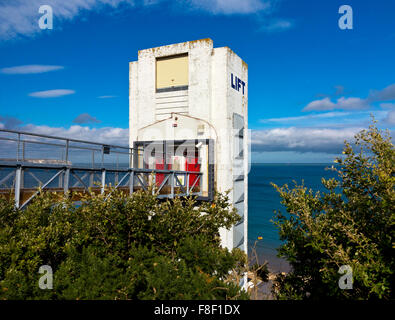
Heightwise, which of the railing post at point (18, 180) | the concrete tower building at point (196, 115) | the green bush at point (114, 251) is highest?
the concrete tower building at point (196, 115)

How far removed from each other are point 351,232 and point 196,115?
47.2 feet

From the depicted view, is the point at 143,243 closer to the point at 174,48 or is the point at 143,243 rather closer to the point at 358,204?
the point at 358,204

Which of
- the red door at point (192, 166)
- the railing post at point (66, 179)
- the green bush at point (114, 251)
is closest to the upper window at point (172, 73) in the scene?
the red door at point (192, 166)

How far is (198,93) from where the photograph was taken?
1995 centimetres

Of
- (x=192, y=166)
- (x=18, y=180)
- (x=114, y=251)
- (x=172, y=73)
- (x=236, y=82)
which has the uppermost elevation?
(x=172, y=73)

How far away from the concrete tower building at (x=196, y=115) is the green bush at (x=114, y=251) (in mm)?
11010

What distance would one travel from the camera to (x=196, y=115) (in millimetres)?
20000

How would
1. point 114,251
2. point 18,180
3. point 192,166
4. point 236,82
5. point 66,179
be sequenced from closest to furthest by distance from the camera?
point 114,251 < point 18,180 < point 66,179 < point 192,166 < point 236,82

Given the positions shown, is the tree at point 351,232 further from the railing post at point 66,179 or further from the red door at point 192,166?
the red door at point 192,166

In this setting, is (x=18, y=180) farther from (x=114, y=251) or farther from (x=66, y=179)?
(x=114, y=251)

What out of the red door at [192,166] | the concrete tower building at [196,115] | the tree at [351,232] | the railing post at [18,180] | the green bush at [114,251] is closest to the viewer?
the green bush at [114,251]

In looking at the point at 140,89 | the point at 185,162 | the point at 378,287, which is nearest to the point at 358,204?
the point at 378,287

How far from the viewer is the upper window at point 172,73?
812 inches

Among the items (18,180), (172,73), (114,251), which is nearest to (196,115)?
(172,73)
